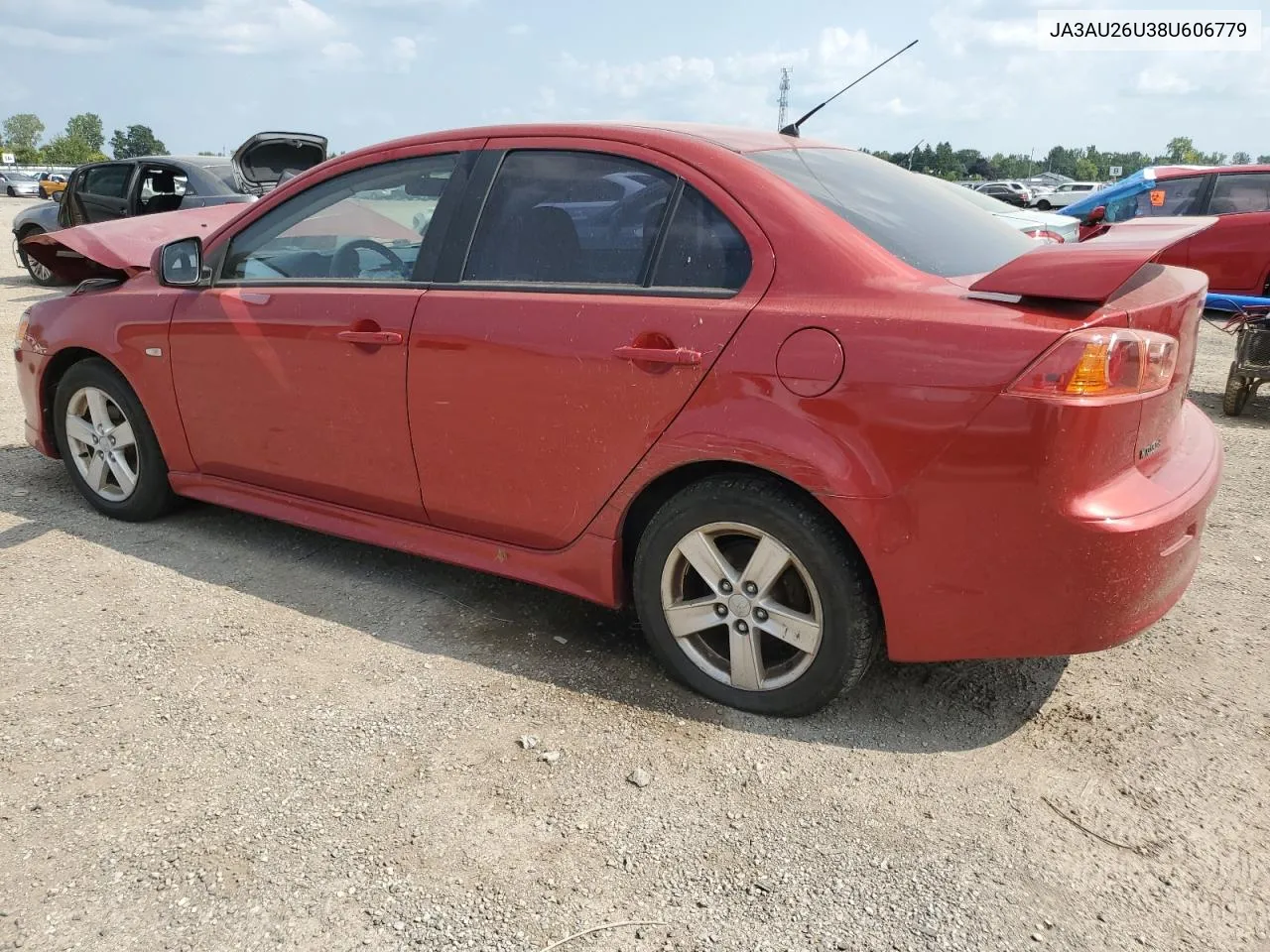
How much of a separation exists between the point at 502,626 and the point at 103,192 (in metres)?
10.3

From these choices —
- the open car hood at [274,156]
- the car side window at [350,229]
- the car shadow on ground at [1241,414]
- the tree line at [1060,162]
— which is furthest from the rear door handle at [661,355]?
the tree line at [1060,162]

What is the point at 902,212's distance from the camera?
299 cm

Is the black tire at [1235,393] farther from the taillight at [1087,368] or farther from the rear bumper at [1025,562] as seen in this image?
the taillight at [1087,368]

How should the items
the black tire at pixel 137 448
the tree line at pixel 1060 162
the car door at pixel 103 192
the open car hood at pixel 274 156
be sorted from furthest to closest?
1. the tree line at pixel 1060 162
2. the car door at pixel 103 192
3. the open car hood at pixel 274 156
4. the black tire at pixel 137 448

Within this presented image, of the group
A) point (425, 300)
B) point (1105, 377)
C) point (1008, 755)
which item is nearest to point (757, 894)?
point (1008, 755)

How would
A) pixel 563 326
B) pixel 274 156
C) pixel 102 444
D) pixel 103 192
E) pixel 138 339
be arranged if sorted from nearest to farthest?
pixel 563 326
pixel 138 339
pixel 102 444
pixel 274 156
pixel 103 192

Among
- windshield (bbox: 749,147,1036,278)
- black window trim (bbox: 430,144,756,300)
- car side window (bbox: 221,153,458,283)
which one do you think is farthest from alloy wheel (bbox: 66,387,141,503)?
windshield (bbox: 749,147,1036,278)

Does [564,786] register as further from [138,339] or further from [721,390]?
[138,339]

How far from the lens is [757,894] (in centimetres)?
219

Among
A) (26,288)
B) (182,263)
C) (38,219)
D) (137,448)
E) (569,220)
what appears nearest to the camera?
(569,220)

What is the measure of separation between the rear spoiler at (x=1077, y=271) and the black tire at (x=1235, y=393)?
470 centimetres

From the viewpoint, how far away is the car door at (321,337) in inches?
132

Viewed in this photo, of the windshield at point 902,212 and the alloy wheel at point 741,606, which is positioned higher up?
the windshield at point 902,212

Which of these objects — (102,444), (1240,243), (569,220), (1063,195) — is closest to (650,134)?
(569,220)
